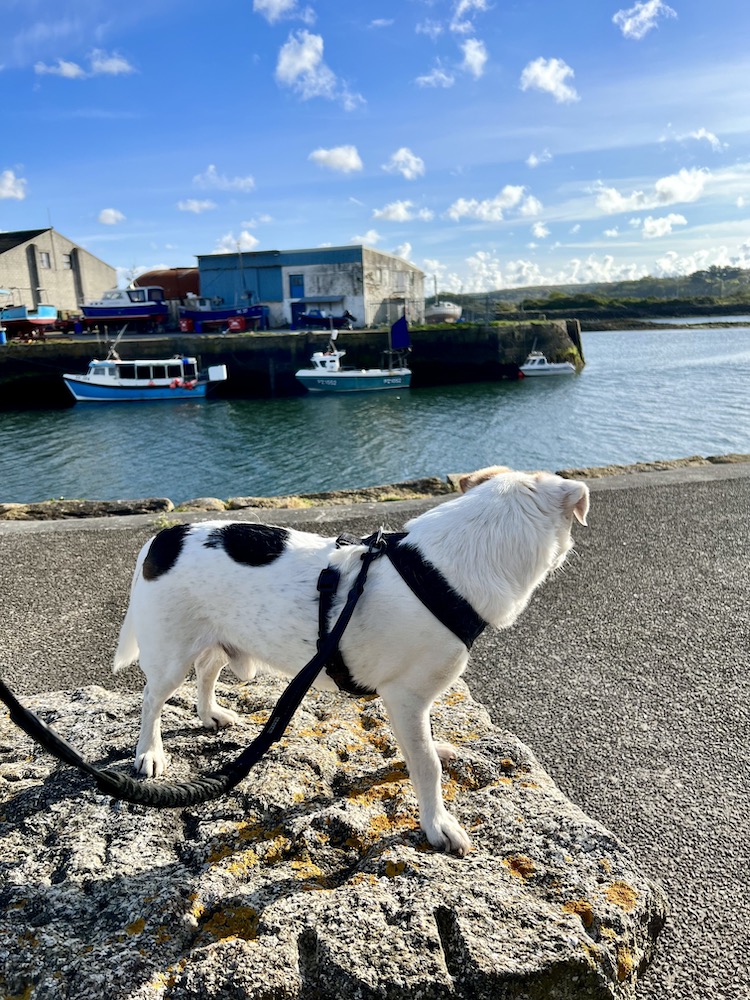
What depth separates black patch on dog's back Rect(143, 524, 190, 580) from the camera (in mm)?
2918

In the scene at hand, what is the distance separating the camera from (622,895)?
2422 mm

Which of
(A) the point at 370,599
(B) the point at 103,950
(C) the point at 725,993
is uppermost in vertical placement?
(A) the point at 370,599

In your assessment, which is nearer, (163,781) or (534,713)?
(163,781)

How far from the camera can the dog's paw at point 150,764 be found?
305 cm

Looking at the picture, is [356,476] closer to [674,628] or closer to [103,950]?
[674,628]

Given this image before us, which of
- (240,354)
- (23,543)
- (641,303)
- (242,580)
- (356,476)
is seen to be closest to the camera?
(242,580)

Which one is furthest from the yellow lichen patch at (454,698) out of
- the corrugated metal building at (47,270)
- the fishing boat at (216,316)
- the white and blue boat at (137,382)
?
the corrugated metal building at (47,270)

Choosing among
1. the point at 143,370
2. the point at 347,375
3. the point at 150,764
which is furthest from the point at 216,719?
the point at 143,370

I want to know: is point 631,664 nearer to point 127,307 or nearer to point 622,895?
point 622,895

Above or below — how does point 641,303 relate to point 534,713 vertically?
above

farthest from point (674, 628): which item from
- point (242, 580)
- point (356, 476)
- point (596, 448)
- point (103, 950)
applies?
point (596, 448)

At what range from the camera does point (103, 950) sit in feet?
7.11

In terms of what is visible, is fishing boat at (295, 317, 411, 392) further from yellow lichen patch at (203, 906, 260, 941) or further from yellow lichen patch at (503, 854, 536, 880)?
yellow lichen patch at (203, 906, 260, 941)

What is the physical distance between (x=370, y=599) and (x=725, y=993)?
1807 millimetres
